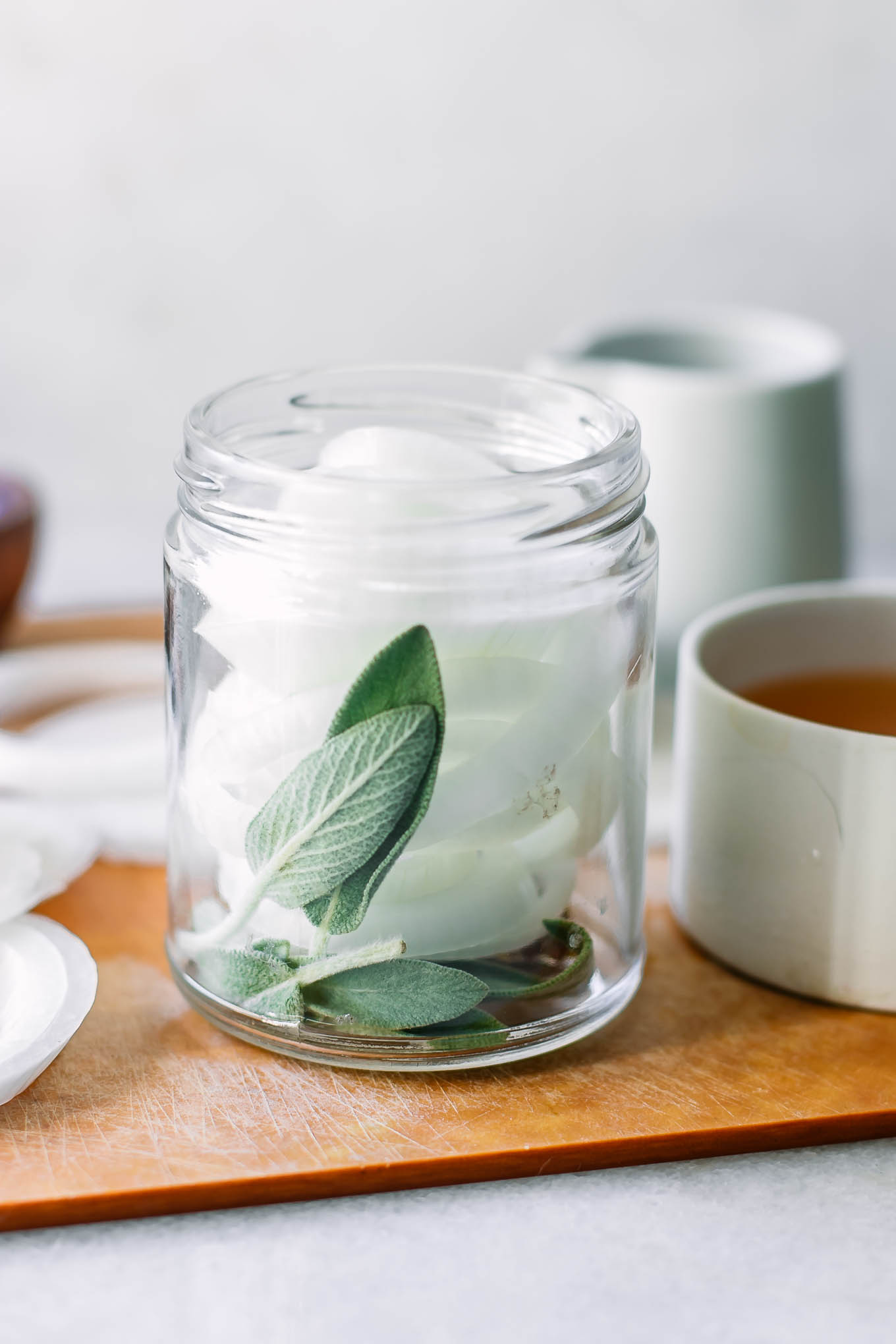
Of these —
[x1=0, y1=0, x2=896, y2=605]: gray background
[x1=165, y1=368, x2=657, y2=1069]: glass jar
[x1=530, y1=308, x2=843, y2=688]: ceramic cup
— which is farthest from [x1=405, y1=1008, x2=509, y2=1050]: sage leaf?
[x1=0, y1=0, x2=896, y2=605]: gray background

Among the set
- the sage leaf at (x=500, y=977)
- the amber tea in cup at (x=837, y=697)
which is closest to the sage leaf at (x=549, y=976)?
the sage leaf at (x=500, y=977)

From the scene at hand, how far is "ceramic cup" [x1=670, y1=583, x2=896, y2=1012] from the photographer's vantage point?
385 mm

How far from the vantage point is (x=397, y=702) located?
33 cm

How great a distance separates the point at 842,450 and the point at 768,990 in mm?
274

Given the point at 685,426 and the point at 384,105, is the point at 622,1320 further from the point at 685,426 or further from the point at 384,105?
the point at 384,105

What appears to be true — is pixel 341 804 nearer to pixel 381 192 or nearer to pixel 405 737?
pixel 405 737

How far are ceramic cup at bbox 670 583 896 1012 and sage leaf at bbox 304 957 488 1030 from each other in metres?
0.10

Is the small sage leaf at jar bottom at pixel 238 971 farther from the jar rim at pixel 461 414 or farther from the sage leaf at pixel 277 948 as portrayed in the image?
the jar rim at pixel 461 414

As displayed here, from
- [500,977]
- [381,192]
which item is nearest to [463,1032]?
[500,977]

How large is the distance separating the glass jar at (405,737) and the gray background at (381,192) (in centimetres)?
51

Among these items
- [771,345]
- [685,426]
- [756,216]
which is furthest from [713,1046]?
[756,216]

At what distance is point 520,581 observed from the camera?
1.14 feet

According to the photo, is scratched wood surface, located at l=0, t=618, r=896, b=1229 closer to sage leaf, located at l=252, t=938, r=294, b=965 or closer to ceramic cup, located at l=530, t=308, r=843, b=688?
sage leaf, located at l=252, t=938, r=294, b=965

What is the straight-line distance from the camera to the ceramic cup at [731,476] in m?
0.56
